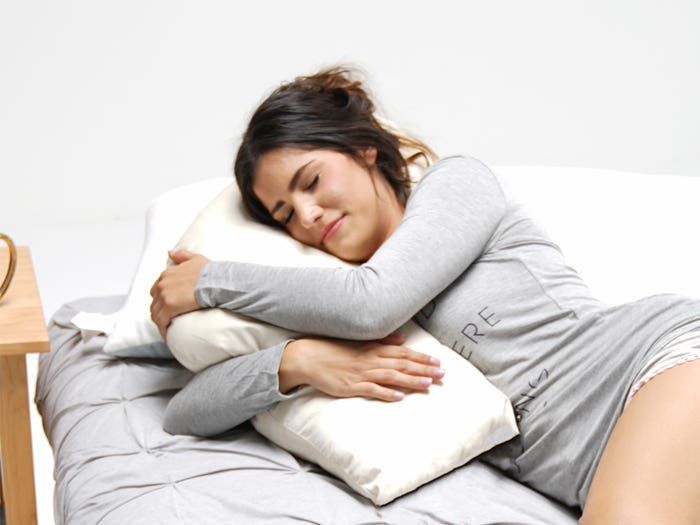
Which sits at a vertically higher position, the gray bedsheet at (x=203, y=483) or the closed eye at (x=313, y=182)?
the closed eye at (x=313, y=182)

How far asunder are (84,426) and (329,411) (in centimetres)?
50

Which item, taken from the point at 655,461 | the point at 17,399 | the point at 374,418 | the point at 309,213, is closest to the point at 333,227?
the point at 309,213

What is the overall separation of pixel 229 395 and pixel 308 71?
9.88 feet

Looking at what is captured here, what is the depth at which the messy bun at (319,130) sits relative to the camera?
2.11 metres

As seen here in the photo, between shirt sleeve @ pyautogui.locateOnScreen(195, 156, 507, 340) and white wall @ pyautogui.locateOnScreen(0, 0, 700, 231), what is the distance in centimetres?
264

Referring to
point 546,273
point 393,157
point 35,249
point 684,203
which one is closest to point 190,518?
point 546,273

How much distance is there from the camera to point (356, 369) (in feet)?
6.02

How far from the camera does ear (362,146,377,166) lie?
218cm

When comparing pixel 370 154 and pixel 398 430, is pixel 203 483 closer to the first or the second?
pixel 398 430

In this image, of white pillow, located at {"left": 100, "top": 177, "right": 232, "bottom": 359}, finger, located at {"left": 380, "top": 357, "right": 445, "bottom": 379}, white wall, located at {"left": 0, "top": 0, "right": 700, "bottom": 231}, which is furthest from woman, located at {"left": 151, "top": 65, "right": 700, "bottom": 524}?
white wall, located at {"left": 0, "top": 0, "right": 700, "bottom": 231}

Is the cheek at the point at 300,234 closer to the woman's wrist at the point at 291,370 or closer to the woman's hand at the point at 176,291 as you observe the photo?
the woman's hand at the point at 176,291

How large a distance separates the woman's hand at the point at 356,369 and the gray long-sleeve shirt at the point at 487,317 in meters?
0.03

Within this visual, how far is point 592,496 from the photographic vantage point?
5.21ft

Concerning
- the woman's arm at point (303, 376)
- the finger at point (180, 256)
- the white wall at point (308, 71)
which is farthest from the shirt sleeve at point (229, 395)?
the white wall at point (308, 71)
